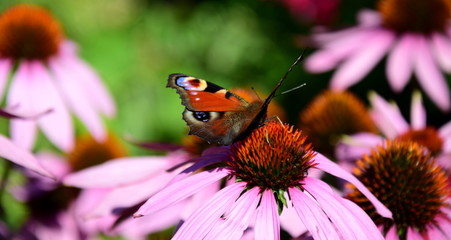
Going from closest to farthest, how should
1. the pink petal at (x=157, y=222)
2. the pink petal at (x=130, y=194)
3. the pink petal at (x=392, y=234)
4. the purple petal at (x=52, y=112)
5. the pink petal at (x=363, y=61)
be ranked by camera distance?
the pink petal at (x=392, y=234)
the pink petal at (x=130, y=194)
the pink petal at (x=157, y=222)
the purple petal at (x=52, y=112)
the pink petal at (x=363, y=61)

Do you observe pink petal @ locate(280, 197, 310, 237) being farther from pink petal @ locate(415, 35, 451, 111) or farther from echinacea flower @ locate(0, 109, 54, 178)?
pink petal @ locate(415, 35, 451, 111)

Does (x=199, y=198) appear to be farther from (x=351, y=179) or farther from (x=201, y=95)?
(x=351, y=179)

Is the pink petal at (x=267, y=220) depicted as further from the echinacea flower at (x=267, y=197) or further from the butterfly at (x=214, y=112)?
the butterfly at (x=214, y=112)

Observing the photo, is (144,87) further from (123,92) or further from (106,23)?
(106,23)

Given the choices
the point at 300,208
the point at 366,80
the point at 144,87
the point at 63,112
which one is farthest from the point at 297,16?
the point at 300,208

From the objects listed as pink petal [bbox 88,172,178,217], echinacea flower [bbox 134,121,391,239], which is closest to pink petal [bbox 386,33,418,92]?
echinacea flower [bbox 134,121,391,239]

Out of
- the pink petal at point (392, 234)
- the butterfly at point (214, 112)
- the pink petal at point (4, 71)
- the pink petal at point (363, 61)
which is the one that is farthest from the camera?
the pink petal at point (363, 61)

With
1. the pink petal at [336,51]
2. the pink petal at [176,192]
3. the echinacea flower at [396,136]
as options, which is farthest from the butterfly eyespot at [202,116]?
the pink petal at [336,51]
